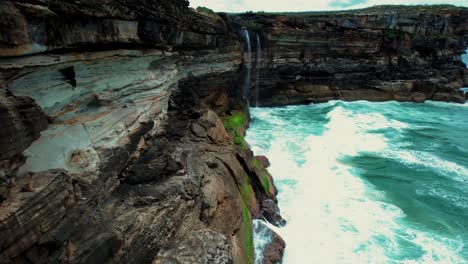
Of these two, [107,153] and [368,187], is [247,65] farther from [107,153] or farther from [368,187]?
[107,153]

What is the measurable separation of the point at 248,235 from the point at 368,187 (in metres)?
7.97

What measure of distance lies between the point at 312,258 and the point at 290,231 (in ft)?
5.00

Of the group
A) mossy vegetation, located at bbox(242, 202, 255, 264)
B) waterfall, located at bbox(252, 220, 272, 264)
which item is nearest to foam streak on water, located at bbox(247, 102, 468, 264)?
waterfall, located at bbox(252, 220, 272, 264)

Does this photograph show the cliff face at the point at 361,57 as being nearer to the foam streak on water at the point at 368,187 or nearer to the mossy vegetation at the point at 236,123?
the foam streak on water at the point at 368,187

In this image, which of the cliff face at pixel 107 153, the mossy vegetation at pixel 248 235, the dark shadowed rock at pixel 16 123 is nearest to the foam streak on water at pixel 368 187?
the mossy vegetation at pixel 248 235

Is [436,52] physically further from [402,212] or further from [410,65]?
[402,212]

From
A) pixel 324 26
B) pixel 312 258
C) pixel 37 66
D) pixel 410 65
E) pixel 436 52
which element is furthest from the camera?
pixel 436 52

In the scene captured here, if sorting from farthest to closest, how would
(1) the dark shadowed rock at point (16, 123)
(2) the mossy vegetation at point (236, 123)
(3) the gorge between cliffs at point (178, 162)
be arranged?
(2) the mossy vegetation at point (236, 123), (3) the gorge between cliffs at point (178, 162), (1) the dark shadowed rock at point (16, 123)

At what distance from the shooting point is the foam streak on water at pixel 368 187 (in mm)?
11430

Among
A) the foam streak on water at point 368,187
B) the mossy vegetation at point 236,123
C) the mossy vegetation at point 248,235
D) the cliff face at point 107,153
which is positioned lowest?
the foam streak on water at point 368,187

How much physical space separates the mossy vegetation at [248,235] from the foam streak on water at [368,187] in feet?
4.75

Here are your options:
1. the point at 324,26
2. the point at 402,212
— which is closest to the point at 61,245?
the point at 402,212

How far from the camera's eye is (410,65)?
39188 millimetres

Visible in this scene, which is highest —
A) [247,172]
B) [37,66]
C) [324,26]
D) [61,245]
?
[324,26]
